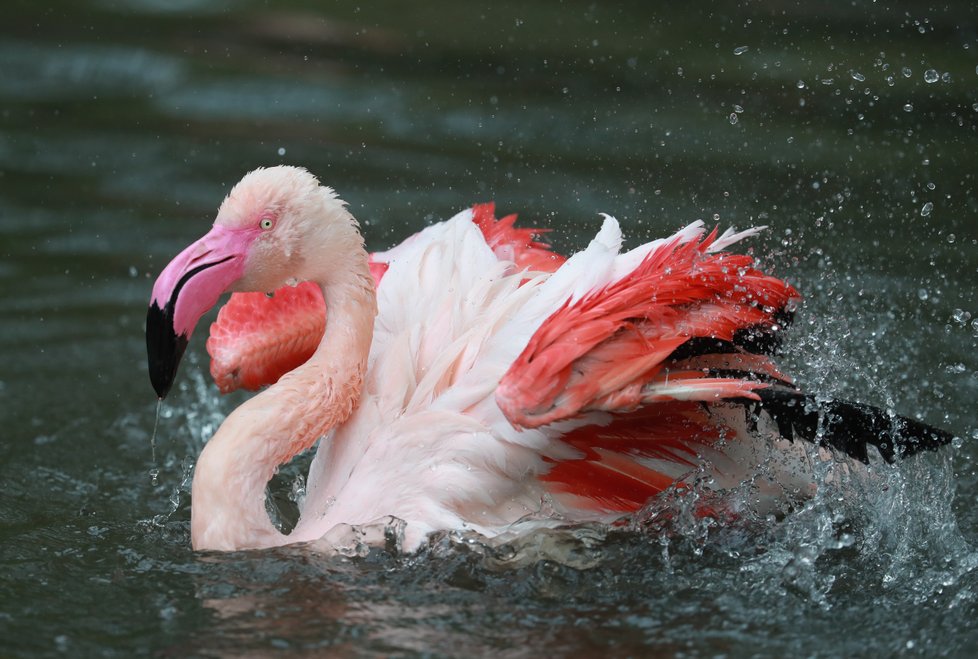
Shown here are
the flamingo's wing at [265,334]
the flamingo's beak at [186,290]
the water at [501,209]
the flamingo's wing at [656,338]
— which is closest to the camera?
the flamingo's wing at [656,338]

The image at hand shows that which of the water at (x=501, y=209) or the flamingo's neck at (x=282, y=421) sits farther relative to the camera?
the flamingo's neck at (x=282, y=421)

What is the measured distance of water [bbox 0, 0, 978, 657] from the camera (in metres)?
3.87

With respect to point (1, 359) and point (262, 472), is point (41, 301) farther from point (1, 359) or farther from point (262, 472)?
point (262, 472)

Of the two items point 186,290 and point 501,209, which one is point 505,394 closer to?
point 186,290

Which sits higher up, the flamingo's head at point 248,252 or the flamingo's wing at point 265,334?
the flamingo's head at point 248,252

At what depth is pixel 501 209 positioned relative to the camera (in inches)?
287

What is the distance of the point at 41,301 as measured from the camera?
670 cm

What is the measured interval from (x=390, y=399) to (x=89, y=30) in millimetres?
5578

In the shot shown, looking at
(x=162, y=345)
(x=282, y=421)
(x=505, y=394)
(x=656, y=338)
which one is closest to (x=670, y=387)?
(x=656, y=338)

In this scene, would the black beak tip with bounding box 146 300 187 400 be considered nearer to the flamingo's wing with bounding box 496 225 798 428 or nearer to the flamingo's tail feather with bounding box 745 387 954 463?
the flamingo's wing with bounding box 496 225 798 428

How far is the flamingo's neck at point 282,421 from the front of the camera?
4.09 m

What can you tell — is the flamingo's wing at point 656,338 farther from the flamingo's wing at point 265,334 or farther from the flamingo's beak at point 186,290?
the flamingo's beak at point 186,290

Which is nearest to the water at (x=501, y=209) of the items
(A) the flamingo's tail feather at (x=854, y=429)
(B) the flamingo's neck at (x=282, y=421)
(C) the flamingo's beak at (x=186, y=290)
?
(B) the flamingo's neck at (x=282, y=421)

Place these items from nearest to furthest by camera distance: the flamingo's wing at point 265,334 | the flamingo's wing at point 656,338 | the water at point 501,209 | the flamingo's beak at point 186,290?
the flamingo's wing at point 656,338, the water at point 501,209, the flamingo's beak at point 186,290, the flamingo's wing at point 265,334
